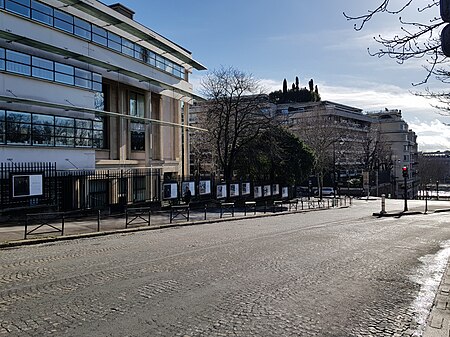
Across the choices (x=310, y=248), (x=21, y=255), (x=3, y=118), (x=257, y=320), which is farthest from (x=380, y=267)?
(x=3, y=118)

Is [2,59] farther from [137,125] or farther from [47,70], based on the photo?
[137,125]

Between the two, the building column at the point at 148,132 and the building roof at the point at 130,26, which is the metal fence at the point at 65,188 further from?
the building roof at the point at 130,26

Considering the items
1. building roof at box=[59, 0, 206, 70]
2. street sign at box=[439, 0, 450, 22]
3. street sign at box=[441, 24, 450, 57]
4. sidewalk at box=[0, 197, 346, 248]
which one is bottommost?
sidewalk at box=[0, 197, 346, 248]

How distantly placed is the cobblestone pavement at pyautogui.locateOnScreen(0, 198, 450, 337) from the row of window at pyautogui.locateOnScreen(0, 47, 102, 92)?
546 inches

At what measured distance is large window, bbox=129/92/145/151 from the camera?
118 ft

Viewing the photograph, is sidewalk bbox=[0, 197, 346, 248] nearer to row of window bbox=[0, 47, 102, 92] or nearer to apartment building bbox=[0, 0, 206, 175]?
apartment building bbox=[0, 0, 206, 175]

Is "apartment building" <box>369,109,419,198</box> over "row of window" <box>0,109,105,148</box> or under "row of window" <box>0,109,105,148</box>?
over

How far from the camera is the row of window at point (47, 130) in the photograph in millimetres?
23438

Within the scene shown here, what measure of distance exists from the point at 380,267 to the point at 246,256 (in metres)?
3.49

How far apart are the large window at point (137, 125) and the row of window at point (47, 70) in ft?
19.7

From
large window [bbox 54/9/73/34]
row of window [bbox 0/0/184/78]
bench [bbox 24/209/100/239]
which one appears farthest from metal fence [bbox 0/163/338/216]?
large window [bbox 54/9/73/34]

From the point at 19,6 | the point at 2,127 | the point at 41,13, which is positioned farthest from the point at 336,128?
the point at 2,127

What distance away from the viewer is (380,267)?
10.5 m

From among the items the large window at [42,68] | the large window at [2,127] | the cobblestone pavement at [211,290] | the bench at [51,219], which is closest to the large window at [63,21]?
the large window at [42,68]
